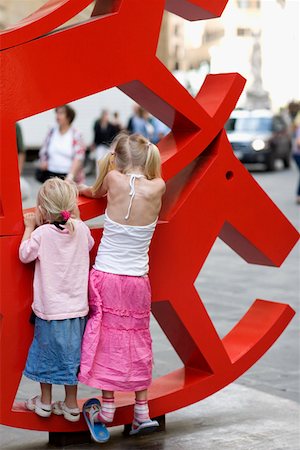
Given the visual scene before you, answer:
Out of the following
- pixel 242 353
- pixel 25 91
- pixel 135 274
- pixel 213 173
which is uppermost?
pixel 25 91

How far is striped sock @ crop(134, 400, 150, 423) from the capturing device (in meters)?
4.99

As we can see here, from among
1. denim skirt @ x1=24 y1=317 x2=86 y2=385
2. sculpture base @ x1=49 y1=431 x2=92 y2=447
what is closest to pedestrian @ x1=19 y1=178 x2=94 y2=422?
denim skirt @ x1=24 y1=317 x2=86 y2=385

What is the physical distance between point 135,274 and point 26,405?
2.76 feet

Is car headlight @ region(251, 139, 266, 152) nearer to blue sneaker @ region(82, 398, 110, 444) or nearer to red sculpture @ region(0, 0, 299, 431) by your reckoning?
red sculpture @ region(0, 0, 299, 431)

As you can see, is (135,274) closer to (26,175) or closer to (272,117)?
(26,175)

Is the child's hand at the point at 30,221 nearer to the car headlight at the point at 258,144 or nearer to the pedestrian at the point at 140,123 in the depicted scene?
the pedestrian at the point at 140,123

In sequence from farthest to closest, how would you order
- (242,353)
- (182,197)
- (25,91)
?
1. (242,353)
2. (182,197)
3. (25,91)

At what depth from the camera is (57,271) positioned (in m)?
4.65

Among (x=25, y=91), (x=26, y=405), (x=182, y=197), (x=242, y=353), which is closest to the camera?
(x=25, y=91)

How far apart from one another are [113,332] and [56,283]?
0.38m

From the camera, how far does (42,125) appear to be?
26.2m

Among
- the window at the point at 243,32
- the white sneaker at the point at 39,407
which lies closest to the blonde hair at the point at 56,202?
the white sneaker at the point at 39,407

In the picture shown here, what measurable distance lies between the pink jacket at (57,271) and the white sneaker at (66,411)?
0.52 metres

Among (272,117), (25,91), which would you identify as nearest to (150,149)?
(25,91)
